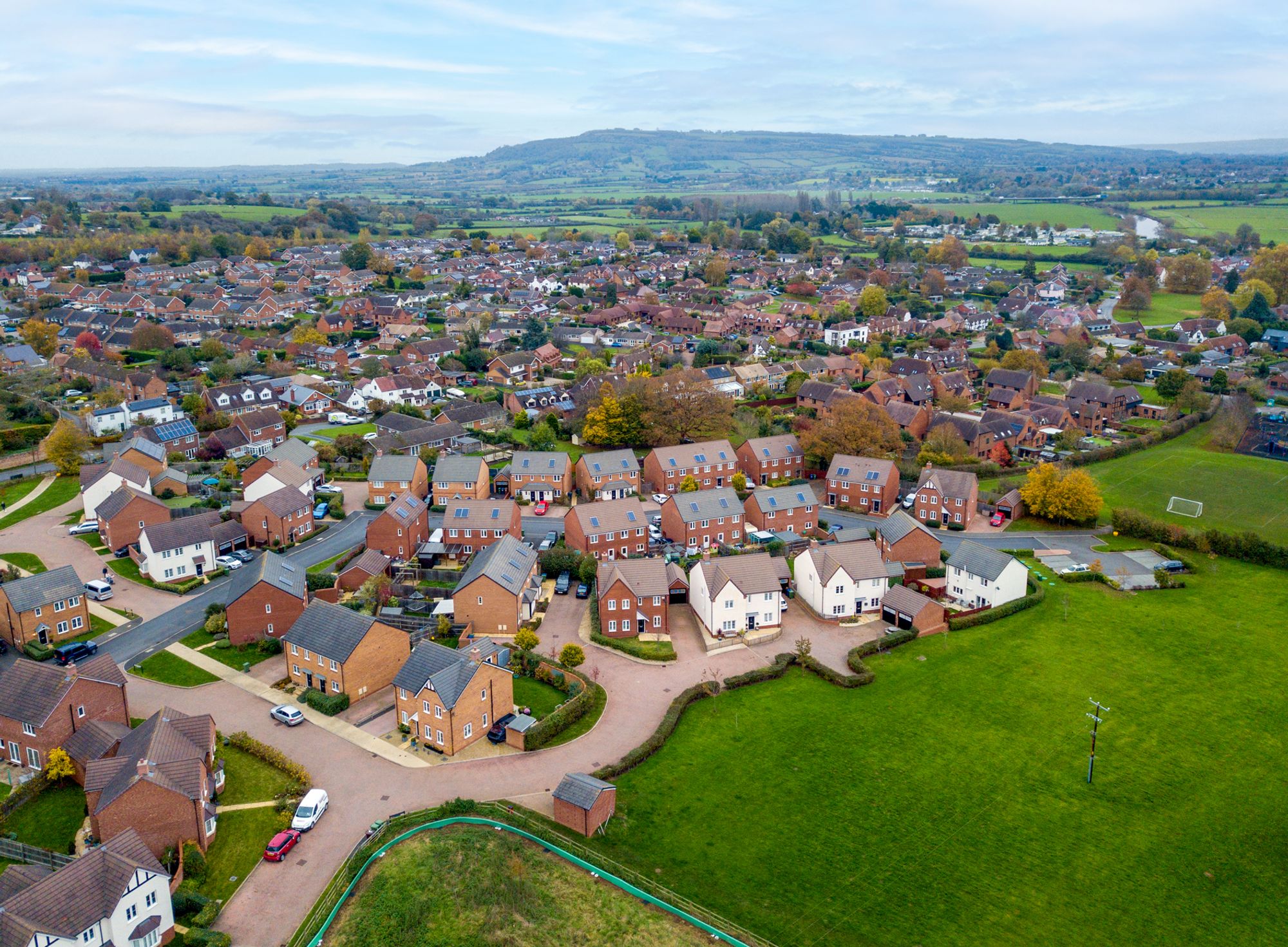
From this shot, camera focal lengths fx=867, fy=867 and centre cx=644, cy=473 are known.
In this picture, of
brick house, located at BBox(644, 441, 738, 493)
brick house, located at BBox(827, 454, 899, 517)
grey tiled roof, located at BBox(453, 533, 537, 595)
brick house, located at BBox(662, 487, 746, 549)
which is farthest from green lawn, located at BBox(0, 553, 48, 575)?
brick house, located at BBox(827, 454, 899, 517)

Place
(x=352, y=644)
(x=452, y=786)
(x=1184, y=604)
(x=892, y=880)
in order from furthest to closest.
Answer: (x=1184, y=604) < (x=352, y=644) < (x=452, y=786) < (x=892, y=880)

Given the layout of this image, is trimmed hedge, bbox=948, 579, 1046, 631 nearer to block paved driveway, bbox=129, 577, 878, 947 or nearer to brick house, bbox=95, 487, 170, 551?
block paved driveway, bbox=129, 577, 878, 947

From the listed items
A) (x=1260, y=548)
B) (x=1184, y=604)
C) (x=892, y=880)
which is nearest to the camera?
(x=892, y=880)

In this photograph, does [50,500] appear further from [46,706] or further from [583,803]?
[583,803]

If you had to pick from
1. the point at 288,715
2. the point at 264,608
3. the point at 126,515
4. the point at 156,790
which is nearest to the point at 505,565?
the point at 264,608

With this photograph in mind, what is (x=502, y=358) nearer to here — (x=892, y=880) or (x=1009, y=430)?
(x=1009, y=430)

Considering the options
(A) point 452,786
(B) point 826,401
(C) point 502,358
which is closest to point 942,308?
(B) point 826,401
